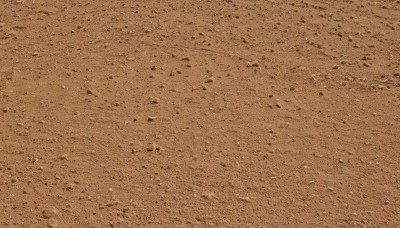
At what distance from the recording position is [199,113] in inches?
217

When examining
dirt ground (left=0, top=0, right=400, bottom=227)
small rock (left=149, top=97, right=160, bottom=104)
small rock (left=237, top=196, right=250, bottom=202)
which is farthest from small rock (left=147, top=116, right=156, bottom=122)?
small rock (left=237, top=196, right=250, bottom=202)

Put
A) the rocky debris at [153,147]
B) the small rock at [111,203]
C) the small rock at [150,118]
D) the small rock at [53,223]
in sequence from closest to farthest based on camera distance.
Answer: the small rock at [53,223] → the small rock at [111,203] → the rocky debris at [153,147] → the small rock at [150,118]

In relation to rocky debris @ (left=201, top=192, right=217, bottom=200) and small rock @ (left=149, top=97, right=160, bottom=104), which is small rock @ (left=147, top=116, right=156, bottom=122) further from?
rocky debris @ (left=201, top=192, right=217, bottom=200)

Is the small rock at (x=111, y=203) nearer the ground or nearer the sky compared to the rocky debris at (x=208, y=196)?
nearer the ground

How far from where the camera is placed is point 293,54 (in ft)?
20.3

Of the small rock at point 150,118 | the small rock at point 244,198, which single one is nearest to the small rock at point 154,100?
the small rock at point 150,118

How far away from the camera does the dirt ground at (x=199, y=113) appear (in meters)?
4.73

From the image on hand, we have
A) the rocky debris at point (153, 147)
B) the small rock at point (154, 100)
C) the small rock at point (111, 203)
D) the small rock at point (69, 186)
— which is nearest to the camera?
the small rock at point (111, 203)

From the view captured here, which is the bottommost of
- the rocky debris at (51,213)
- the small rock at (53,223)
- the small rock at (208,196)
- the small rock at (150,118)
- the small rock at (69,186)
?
the small rock at (53,223)

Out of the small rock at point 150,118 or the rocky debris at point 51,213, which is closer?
the rocky debris at point 51,213

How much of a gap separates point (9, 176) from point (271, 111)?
7.54 feet

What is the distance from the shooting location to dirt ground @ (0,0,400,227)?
Answer: 4730mm

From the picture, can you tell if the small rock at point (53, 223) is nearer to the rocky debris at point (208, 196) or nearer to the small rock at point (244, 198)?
the rocky debris at point (208, 196)

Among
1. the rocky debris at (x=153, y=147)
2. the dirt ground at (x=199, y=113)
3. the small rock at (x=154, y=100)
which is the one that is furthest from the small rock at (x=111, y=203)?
the small rock at (x=154, y=100)
